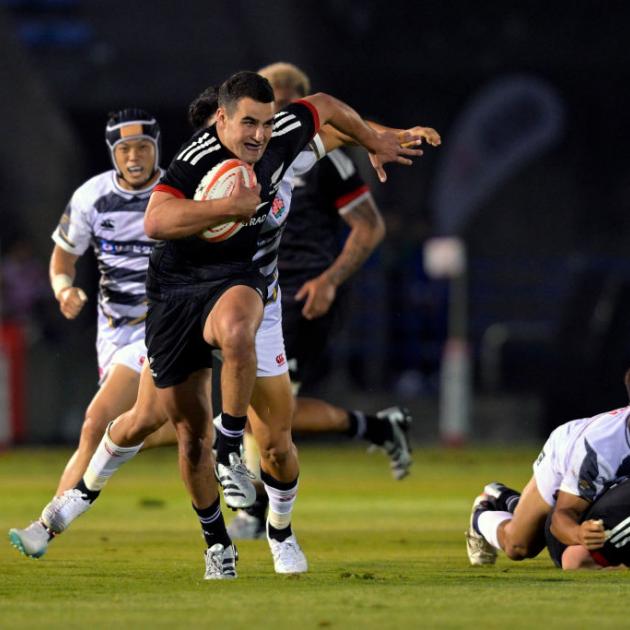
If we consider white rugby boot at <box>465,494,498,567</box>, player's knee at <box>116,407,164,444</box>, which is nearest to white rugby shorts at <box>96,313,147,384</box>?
player's knee at <box>116,407,164,444</box>

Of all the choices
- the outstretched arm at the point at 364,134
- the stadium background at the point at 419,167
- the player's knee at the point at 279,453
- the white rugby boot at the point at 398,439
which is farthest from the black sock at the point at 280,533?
the stadium background at the point at 419,167

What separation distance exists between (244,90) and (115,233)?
234 cm

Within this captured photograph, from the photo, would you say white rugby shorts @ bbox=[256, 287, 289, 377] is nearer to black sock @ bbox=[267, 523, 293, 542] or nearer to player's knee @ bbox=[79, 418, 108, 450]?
black sock @ bbox=[267, 523, 293, 542]

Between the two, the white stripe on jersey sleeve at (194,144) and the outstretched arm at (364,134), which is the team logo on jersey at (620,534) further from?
the white stripe on jersey sleeve at (194,144)

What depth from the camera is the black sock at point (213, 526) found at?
8258 mm

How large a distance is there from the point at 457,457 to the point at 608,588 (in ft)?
37.6

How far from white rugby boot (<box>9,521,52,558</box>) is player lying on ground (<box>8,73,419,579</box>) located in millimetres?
780

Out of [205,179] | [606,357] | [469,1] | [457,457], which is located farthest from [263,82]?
[469,1]

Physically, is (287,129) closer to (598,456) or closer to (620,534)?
(598,456)

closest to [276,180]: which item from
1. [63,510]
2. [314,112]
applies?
[314,112]

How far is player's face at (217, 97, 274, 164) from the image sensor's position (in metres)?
7.91

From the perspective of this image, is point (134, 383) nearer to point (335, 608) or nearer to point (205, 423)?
point (205, 423)

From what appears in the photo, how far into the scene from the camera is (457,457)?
1909 cm

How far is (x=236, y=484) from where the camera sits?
7.59 m
